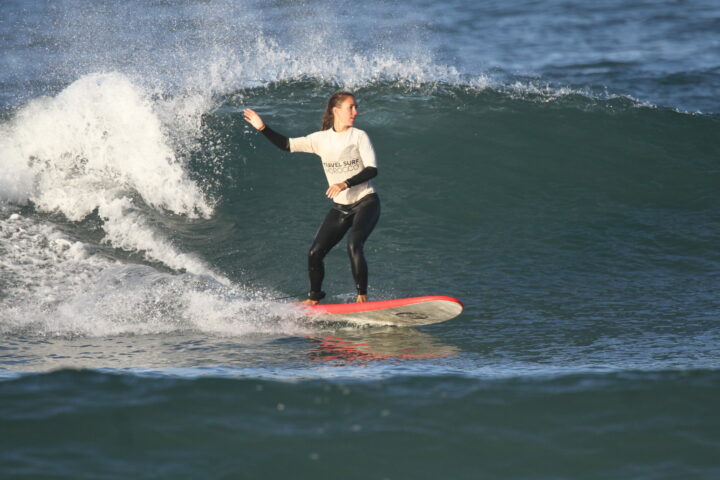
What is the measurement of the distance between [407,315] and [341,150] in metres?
1.41

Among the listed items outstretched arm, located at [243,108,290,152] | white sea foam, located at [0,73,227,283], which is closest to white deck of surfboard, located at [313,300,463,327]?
outstretched arm, located at [243,108,290,152]

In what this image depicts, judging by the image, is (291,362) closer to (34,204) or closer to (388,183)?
(388,183)

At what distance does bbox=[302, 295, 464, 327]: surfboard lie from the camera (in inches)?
240

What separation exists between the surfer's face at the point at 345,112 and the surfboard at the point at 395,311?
1.44 metres

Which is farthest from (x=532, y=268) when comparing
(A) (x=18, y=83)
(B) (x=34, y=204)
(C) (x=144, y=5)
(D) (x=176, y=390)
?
(C) (x=144, y=5)

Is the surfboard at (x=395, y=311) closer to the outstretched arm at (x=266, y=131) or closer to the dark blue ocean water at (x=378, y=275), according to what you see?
the dark blue ocean water at (x=378, y=275)

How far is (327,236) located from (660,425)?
3329 mm

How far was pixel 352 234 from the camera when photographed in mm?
6355

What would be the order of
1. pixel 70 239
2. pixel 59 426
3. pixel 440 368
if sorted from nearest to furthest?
1. pixel 59 426
2. pixel 440 368
3. pixel 70 239

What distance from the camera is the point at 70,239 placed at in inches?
355

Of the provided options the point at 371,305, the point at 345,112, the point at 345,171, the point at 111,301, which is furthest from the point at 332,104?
the point at 111,301

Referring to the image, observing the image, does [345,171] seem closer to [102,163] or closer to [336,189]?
[336,189]

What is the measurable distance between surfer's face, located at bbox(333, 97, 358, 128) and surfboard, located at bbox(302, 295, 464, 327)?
144cm

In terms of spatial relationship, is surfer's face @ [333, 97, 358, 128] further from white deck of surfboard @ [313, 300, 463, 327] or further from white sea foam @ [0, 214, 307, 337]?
white sea foam @ [0, 214, 307, 337]
